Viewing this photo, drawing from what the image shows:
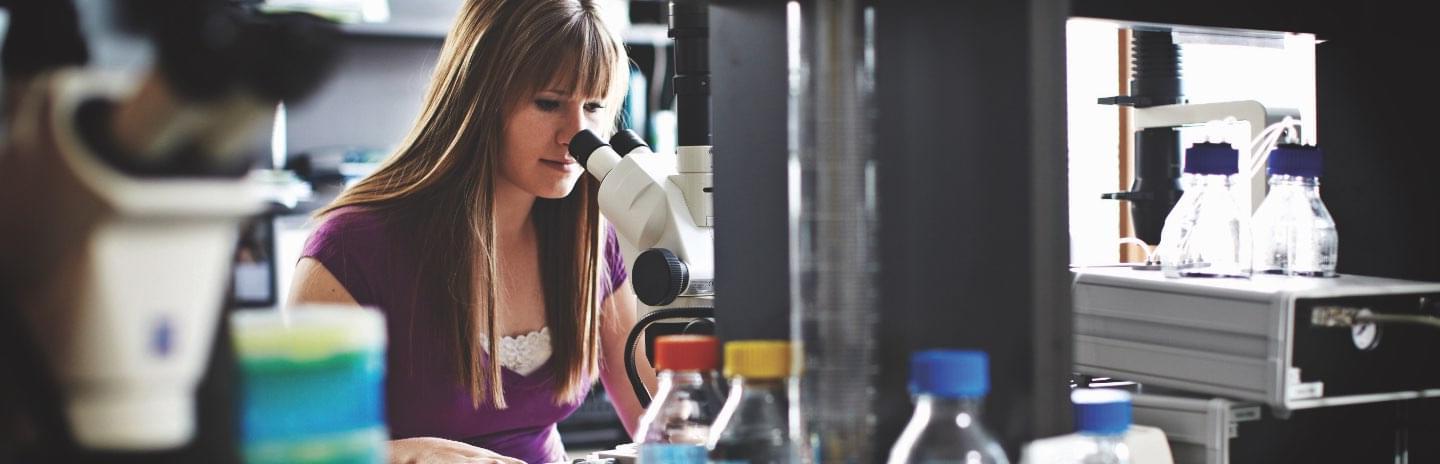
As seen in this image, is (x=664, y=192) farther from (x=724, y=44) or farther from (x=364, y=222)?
(x=364, y=222)

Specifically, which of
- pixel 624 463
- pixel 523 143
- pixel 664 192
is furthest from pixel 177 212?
pixel 523 143

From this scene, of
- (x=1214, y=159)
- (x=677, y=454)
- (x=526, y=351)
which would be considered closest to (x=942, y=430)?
(x=677, y=454)

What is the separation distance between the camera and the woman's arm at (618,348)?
2305 mm

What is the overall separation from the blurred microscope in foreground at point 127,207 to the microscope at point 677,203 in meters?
0.85

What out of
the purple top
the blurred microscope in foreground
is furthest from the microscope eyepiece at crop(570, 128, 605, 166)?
the blurred microscope in foreground

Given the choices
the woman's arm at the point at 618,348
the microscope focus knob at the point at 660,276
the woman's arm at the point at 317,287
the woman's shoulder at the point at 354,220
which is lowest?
the woman's arm at the point at 618,348

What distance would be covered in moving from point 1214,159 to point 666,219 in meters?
0.62

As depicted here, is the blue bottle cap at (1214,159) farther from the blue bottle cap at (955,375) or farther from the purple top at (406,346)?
the purple top at (406,346)

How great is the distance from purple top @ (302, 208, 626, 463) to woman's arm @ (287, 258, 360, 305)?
0.04 ft

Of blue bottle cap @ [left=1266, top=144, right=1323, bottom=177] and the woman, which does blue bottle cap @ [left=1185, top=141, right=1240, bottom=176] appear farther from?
the woman

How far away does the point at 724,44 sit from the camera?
112cm

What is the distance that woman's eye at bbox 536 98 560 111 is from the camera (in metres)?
2.12

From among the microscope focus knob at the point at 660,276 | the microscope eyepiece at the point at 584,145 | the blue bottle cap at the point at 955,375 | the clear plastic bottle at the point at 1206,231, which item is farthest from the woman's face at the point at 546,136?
the blue bottle cap at the point at 955,375

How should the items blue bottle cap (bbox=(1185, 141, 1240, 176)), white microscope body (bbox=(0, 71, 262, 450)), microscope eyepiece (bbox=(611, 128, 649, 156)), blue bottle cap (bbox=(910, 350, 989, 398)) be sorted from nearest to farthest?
white microscope body (bbox=(0, 71, 262, 450)), blue bottle cap (bbox=(910, 350, 989, 398)), blue bottle cap (bbox=(1185, 141, 1240, 176)), microscope eyepiece (bbox=(611, 128, 649, 156))
